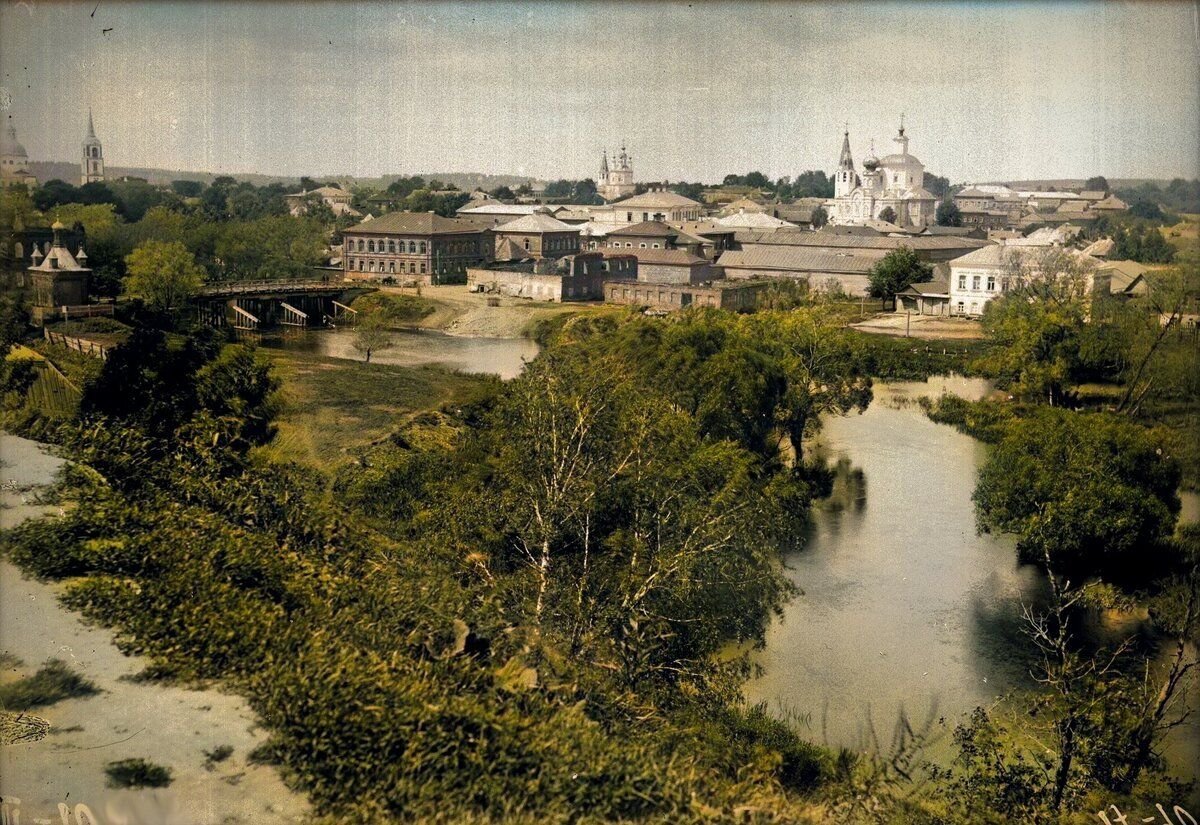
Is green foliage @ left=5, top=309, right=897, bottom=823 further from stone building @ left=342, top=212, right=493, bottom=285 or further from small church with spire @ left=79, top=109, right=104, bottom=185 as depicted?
stone building @ left=342, top=212, right=493, bottom=285

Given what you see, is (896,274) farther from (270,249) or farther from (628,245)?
(270,249)

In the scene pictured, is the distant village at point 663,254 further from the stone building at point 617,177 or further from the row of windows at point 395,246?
the stone building at point 617,177

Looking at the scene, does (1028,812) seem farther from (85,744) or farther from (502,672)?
(85,744)

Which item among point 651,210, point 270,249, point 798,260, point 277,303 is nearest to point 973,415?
point 277,303

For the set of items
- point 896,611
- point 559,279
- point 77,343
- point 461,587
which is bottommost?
point 896,611

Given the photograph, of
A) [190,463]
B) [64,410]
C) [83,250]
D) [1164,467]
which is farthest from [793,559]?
[83,250]
